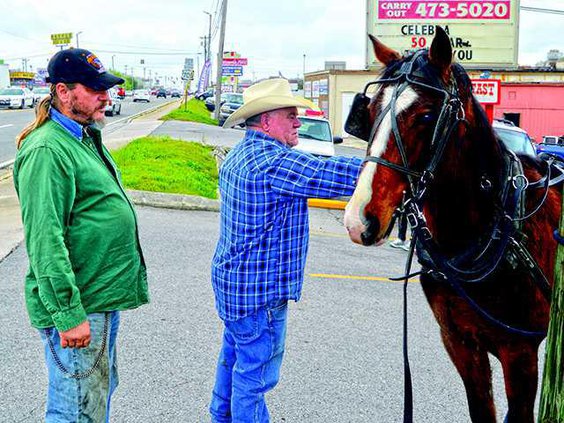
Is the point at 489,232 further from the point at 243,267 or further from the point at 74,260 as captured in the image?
the point at 74,260

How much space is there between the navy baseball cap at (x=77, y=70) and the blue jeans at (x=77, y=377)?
106cm

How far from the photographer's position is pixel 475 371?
10.5 feet

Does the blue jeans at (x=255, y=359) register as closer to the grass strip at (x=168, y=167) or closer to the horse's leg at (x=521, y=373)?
the horse's leg at (x=521, y=373)

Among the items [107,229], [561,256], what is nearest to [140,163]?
[107,229]

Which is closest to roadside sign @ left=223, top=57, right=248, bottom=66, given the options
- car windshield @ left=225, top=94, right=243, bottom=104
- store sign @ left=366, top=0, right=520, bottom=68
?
car windshield @ left=225, top=94, right=243, bottom=104

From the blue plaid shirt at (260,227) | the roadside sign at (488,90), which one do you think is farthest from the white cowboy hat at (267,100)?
the roadside sign at (488,90)

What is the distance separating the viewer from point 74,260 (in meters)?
2.75

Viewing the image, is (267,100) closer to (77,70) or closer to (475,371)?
(77,70)

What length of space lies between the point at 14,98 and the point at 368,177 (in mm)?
44227

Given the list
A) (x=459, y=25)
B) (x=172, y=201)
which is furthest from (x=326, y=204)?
(x=459, y=25)

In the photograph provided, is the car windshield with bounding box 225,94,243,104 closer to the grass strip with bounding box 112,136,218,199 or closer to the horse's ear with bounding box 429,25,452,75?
the grass strip with bounding box 112,136,218,199

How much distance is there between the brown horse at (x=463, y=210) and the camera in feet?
7.98

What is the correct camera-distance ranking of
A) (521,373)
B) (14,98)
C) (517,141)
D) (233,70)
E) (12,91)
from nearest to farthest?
(521,373) < (517,141) < (14,98) < (12,91) < (233,70)

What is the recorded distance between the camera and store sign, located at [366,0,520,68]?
1811cm
